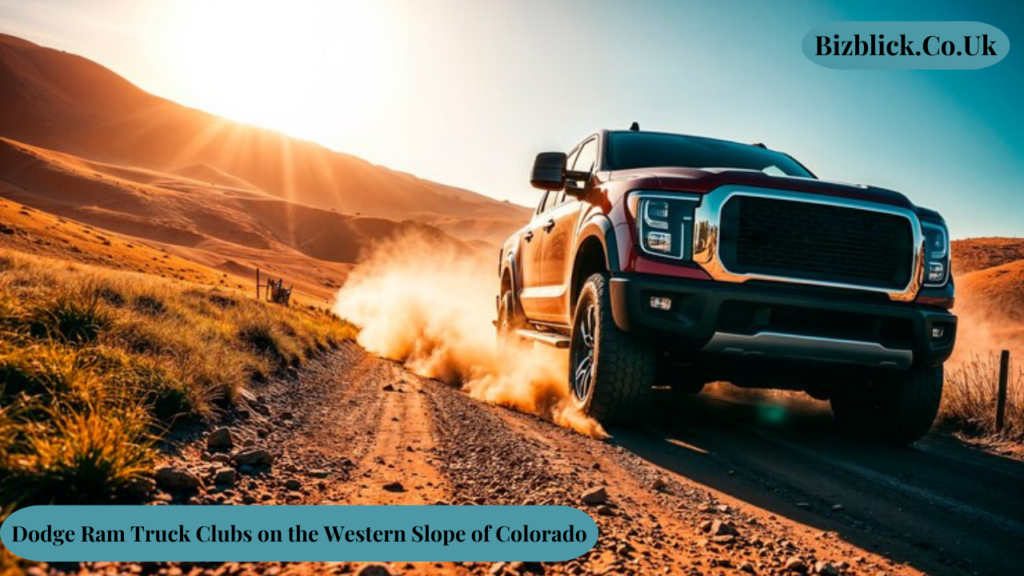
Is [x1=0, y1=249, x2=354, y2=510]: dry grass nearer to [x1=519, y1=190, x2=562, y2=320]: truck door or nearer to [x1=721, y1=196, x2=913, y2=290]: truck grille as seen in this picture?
[x1=519, y1=190, x2=562, y2=320]: truck door

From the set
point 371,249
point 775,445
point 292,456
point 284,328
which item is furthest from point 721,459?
point 371,249

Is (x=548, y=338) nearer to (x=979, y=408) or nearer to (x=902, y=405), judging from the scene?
(x=902, y=405)

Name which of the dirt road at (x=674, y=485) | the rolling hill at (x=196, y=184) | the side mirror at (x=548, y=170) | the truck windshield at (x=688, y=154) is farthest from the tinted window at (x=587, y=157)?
the rolling hill at (x=196, y=184)

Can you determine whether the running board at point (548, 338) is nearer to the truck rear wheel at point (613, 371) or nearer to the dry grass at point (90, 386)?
the truck rear wheel at point (613, 371)

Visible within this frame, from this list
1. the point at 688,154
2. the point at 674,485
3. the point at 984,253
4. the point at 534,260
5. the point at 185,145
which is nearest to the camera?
the point at 674,485

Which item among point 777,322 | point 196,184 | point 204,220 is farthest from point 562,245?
point 196,184

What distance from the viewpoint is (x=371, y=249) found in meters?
89.2

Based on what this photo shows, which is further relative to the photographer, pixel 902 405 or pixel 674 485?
pixel 902 405

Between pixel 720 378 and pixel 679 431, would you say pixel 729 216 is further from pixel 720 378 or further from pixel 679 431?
pixel 679 431

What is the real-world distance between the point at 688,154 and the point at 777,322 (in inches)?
88.4

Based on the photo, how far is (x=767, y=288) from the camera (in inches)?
180

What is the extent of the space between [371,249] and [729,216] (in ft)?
285

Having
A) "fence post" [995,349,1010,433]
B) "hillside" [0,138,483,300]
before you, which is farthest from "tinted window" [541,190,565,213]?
"hillside" [0,138,483,300]

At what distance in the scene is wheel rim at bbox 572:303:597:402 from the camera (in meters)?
5.37
